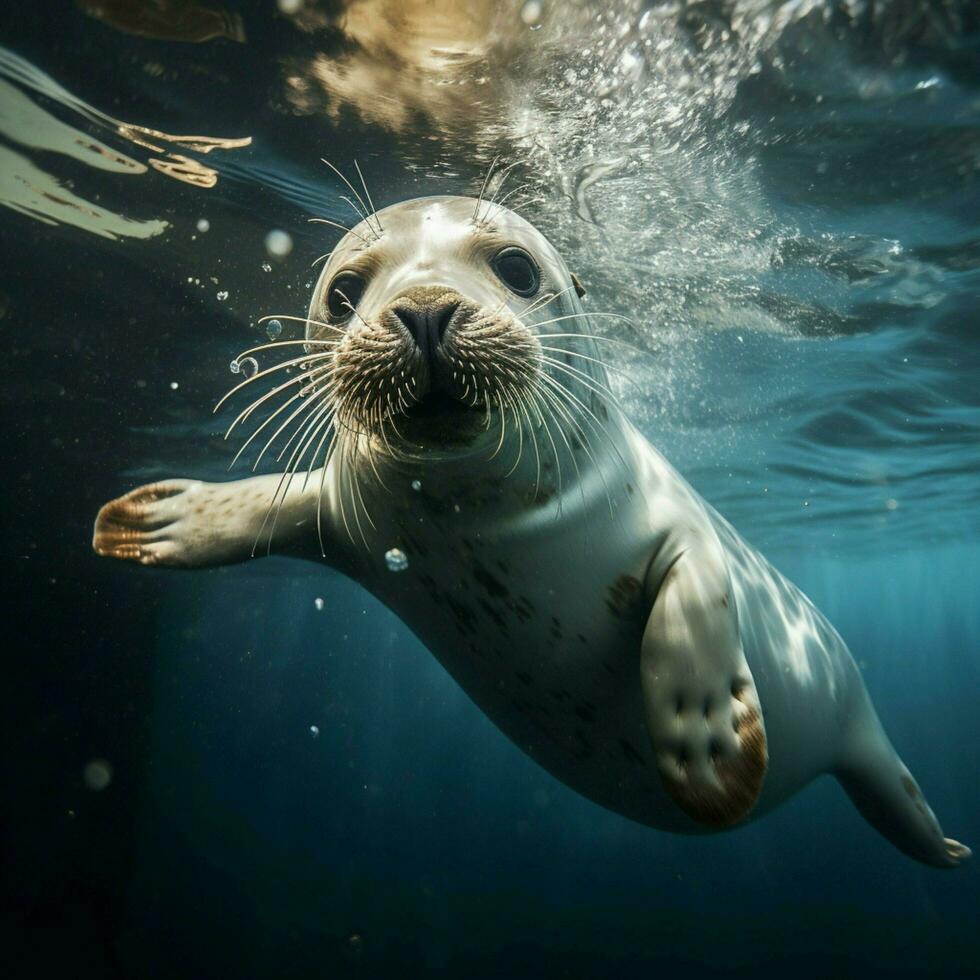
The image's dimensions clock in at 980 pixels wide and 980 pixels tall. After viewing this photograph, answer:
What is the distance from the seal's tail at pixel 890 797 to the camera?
4.64 m

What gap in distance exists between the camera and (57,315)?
8570mm

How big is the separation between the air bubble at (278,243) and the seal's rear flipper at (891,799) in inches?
244

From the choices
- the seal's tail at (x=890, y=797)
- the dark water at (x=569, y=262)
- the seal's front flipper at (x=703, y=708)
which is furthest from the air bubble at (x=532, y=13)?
the seal's tail at (x=890, y=797)

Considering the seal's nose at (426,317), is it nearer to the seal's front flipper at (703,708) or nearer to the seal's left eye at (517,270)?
the seal's left eye at (517,270)

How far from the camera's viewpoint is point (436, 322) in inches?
79.4

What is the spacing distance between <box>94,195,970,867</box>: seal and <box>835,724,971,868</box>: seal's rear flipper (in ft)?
3.33

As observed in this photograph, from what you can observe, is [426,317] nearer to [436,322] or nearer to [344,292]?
[436,322]

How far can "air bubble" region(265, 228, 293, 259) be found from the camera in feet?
22.6

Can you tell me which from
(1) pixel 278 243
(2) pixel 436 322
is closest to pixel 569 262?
(1) pixel 278 243

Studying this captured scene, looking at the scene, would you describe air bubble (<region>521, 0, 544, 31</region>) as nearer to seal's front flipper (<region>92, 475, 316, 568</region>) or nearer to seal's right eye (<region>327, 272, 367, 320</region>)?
seal's right eye (<region>327, 272, 367, 320</region>)

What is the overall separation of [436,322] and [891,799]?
15.3 feet

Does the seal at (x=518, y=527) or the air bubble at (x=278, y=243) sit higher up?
the air bubble at (x=278, y=243)

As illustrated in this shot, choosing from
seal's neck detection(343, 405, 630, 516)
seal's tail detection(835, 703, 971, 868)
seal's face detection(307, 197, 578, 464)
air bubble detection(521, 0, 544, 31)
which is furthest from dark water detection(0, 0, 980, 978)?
seal's tail detection(835, 703, 971, 868)

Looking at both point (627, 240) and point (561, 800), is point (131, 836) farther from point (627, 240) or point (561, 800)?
point (561, 800)
